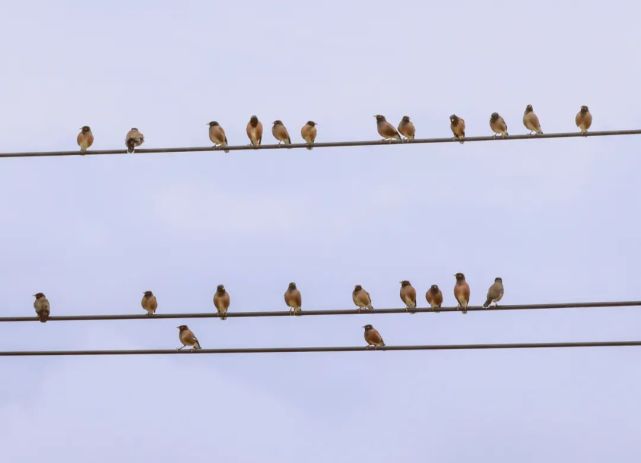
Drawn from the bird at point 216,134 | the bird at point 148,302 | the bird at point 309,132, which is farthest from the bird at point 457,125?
the bird at point 148,302

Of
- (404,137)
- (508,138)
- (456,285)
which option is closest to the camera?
(508,138)

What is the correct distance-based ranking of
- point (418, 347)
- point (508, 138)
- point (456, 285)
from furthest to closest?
point (456, 285) < point (508, 138) < point (418, 347)

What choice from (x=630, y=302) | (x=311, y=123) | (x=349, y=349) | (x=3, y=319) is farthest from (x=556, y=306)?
(x=311, y=123)

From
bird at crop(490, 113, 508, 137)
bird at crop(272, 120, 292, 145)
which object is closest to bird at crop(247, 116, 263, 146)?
bird at crop(272, 120, 292, 145)

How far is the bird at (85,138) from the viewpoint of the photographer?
26641 millimetres

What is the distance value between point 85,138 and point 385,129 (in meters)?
3.93

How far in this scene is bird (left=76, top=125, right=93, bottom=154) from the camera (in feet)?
87.4

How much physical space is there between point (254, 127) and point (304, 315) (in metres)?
6.80

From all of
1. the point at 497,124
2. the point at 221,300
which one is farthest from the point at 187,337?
the point at 497,124

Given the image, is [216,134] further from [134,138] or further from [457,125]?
[457,125]

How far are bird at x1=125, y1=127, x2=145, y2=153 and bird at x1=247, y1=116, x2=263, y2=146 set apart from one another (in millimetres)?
1359

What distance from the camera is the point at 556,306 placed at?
62.1 feet

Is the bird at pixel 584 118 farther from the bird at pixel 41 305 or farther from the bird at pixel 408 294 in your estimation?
the bird at pixel 41 305

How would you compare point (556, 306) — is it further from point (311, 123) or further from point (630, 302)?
point (311, 123)
